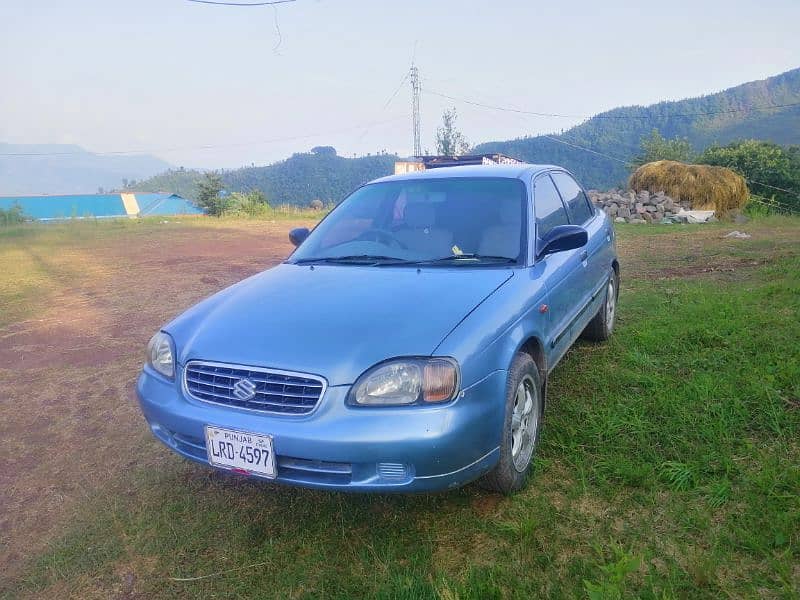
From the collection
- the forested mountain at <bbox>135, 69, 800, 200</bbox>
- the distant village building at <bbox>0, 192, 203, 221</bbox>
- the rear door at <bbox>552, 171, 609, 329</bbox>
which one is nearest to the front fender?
the rear door at <bbox>552, 171, 609, 329</bbox>

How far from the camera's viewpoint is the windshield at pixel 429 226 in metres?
3.02

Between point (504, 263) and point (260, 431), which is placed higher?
point (504, 263)

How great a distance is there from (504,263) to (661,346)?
6.60 ft

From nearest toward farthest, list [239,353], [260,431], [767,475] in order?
[260,431] → [239,353] → [767,475]

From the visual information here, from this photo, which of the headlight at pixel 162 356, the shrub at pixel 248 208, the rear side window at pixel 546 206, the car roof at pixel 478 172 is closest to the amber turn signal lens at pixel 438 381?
the headlight at pixel 162 356

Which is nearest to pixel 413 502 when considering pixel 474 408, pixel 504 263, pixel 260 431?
pixel 474 408

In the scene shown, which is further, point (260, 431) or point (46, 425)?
point (46, 425)

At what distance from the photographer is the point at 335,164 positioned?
285 ft

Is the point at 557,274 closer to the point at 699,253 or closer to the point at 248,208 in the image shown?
the point at 699,253

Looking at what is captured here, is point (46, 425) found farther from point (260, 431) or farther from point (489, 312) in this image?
point (489, 312)

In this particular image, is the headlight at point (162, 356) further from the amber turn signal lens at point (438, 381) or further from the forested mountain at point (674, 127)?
the forested mountain at point (674, 127)

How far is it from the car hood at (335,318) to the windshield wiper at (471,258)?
116 millimetres

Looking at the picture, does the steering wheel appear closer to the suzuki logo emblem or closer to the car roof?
the car roof

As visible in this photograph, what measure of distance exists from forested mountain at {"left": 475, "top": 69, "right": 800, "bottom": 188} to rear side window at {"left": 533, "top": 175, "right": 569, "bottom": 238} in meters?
61.3
